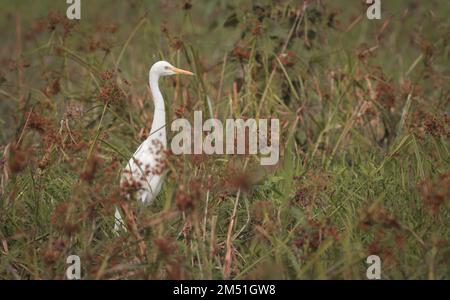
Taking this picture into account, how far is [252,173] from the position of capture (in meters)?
3.66

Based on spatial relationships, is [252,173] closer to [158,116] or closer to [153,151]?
[153,151]

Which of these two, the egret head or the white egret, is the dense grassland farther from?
the egret head

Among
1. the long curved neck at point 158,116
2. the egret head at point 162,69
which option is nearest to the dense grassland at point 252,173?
the long curved neck at point 158,116

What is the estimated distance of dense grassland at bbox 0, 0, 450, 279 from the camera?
338 centimetres

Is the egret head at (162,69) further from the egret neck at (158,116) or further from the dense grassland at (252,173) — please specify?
the dense grassland at (252,173)

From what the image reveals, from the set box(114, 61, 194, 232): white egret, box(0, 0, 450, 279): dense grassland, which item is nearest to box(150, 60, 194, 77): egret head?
box(114, 61, 194, 232): white egret

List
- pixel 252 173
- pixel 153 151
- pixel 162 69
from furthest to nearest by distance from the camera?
1. pixel 162 69
2. pixel 153 151
3. pixel 252 173

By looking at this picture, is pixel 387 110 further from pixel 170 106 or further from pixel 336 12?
pixel 170 106

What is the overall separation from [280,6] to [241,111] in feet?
3.19

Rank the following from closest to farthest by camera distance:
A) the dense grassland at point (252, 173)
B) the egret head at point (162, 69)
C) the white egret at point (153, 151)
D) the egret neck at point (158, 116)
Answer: the dense grassland at point (252, 173) < the white egret at point (153, 151) < the egret neck at point (158, 116) < the egret head at point (162, 69)

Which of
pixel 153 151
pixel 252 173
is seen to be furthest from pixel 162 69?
pixel 252 173

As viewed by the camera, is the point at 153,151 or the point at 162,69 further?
the point at 162,69

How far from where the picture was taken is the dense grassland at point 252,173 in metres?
3.38
